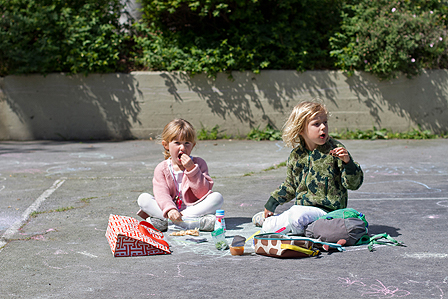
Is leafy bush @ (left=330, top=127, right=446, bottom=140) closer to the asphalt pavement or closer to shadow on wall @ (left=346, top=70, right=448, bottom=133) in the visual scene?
shadow on wall @ (left=346, top=70, right=448, bottom=133)

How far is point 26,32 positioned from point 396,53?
8856 mm

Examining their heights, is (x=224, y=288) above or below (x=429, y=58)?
below

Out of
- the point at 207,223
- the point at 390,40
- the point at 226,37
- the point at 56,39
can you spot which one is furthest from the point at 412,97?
the point at 207,223

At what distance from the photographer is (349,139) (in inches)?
436

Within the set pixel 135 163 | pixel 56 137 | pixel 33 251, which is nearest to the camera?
pixel 33 251

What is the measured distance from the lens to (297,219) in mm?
3770

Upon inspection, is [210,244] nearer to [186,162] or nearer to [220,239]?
[220,239]

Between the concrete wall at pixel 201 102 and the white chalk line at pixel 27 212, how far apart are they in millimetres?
5081

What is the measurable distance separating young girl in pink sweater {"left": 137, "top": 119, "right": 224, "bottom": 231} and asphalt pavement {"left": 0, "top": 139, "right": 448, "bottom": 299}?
221mm

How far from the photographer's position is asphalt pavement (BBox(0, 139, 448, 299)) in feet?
9.26

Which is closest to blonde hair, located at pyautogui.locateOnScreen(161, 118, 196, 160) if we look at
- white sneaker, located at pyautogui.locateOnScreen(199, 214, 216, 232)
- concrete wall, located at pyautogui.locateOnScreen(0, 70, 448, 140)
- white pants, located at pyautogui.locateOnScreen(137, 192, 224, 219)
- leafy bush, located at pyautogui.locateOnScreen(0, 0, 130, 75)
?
white pants, located at pyautogui.locateOnScreen(137, 192, 224, 219)

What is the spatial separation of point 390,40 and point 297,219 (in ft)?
27.3

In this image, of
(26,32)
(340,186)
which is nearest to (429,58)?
(340,186)

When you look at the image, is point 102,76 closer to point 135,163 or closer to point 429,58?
point 135,163
